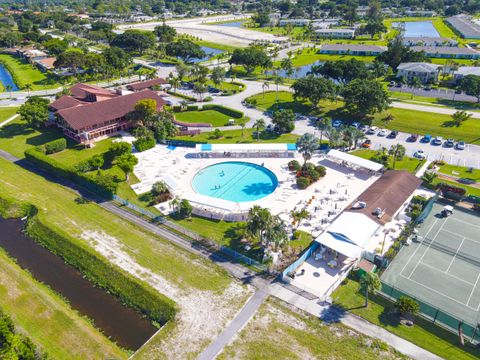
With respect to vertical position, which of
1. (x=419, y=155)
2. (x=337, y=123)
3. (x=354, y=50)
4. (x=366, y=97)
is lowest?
(x=419, y=155)

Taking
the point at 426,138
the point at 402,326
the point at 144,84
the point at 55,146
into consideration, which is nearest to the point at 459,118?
the point at 426,138

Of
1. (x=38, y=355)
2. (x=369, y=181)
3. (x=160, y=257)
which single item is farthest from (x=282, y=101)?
(x=38, y=355)

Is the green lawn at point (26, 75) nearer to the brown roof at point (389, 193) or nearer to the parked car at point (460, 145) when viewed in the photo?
the brown roof at point (389, 193)

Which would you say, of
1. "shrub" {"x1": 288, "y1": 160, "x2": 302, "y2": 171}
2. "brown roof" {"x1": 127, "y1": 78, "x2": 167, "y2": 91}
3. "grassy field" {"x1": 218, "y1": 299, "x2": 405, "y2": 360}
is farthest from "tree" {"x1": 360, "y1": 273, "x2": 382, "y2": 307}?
"brown roof" {"x1": 127, "y1": 78, "x2": 167, "y2": 91}

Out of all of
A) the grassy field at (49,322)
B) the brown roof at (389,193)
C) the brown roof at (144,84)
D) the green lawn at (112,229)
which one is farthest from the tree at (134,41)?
the grassy field at (49,322)

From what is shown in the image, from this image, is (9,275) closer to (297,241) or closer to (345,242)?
(297,241)

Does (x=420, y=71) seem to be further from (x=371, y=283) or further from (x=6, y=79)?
(x=6, y=79)

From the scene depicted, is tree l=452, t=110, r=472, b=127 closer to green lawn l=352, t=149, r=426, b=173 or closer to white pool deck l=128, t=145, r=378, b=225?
green lawn l=352, t=149, r=426, b=173
